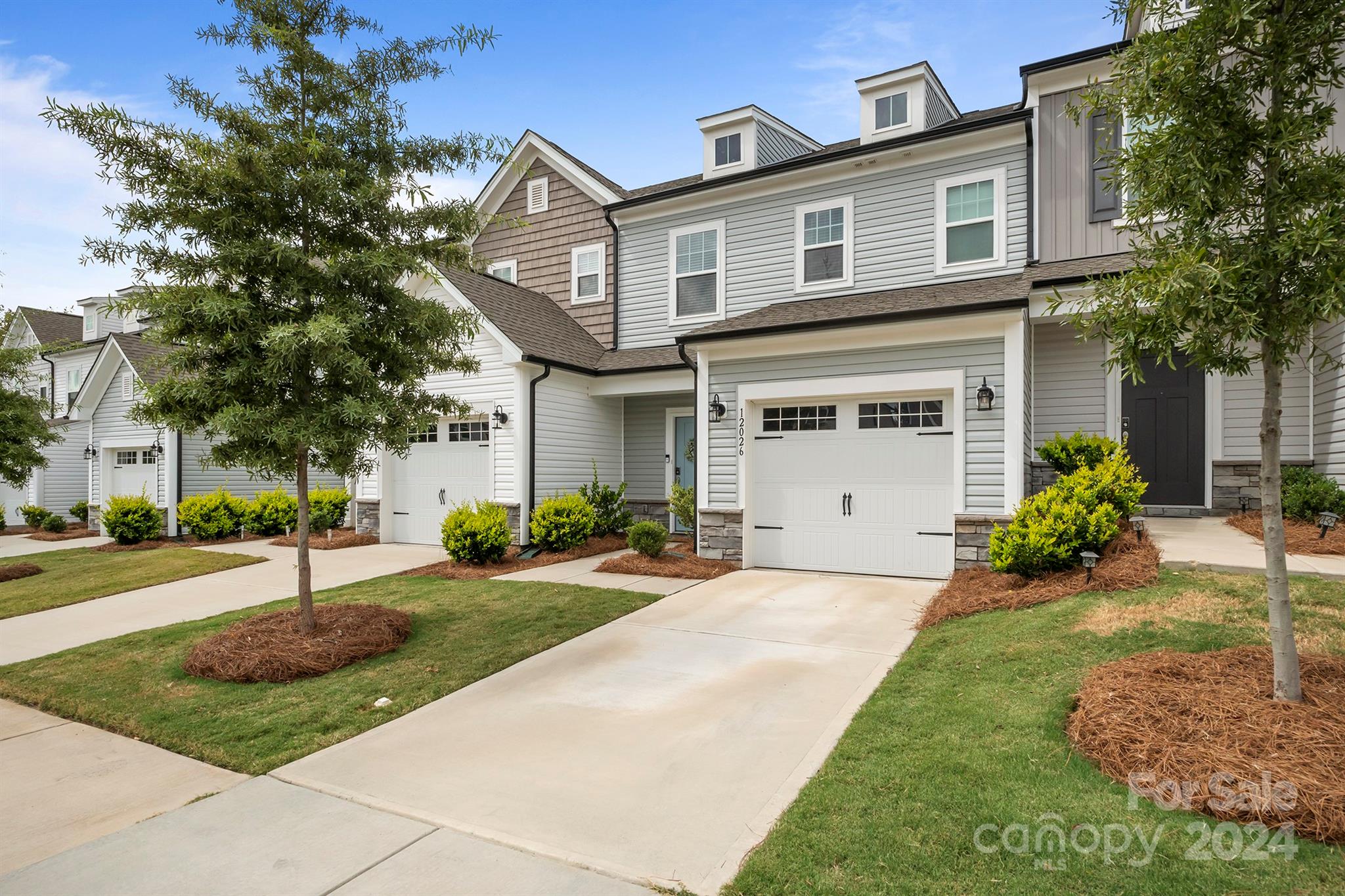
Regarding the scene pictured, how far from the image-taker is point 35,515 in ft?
63.4

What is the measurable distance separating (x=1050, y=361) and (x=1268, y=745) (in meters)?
8.81

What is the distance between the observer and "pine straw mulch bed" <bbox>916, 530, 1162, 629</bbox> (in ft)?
21.1

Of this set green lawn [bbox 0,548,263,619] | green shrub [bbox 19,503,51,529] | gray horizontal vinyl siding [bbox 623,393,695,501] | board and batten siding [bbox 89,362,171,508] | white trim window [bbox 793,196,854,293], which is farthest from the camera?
green shrub [bbox 19,503,51,529]

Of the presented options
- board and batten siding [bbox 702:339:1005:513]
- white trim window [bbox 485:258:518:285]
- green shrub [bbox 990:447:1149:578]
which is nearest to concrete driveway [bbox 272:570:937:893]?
green shrub [bbox 990:447:1149:578]

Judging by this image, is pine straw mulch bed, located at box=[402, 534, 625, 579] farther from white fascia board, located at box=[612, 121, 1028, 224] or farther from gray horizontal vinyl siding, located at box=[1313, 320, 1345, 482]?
gray horizontal vinyl siding, located at box=[1313, 320, 1345, 482]

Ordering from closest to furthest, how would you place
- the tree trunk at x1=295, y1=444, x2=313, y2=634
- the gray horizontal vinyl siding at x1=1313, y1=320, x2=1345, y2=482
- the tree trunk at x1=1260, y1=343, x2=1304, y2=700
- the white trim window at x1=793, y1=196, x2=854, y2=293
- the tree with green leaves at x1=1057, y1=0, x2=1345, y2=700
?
the tree with green leaves at x1=1057, y1=0, x2=1345, y2=700 → the tree trunk at x1=1260, y1=343, x2=1304, y2=700 → the tree trunk at x1=295, y1=444, x2=313, y2=634 → the gray horizontal vinyl siding at x1=1313, y1=320, x2=1345, y2=482 → the white trim window at x1=793, y1=196, x2=854, y2=293

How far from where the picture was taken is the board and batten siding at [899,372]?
8.46 metres

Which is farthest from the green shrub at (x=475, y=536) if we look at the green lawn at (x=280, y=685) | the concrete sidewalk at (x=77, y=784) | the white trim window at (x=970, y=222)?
the white trim window at (x=970, y=222)

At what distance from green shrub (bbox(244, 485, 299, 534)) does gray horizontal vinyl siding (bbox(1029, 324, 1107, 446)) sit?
1502cm

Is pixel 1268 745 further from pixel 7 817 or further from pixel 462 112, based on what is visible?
pixel 462 112

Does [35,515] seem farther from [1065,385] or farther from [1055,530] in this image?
[1065,385]

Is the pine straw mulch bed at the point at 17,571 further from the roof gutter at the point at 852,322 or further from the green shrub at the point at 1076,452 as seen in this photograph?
the green shrub at the point at 1076,452

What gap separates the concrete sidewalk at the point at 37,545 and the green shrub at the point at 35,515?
3.36 ft

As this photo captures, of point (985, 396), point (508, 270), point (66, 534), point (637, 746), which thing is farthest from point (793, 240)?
point (66, 534)
